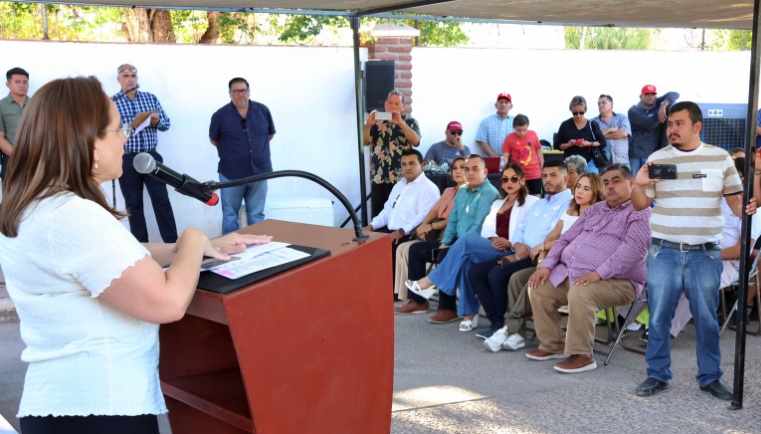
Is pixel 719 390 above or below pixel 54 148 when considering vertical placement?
below

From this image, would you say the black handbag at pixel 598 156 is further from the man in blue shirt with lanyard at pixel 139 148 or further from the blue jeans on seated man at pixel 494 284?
the man in blue shirt with lanyard at pixel 139 148

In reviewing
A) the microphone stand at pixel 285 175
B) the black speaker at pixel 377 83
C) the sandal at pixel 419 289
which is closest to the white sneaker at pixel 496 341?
the sandal at pixel 419 289

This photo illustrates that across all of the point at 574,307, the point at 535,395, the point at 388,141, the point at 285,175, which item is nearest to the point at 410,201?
the point at 388,141

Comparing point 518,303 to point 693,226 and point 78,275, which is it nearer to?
point 693,226

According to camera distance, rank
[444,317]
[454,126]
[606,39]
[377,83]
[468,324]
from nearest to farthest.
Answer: [468,324]
[444,317]
[377,83]
[454,126]
[606,39]

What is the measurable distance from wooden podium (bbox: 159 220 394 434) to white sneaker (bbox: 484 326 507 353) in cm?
320

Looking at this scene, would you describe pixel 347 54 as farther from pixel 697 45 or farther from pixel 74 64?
pixel 697 45

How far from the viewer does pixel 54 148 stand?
5.64 feet

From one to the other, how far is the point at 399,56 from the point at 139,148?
3.48 metres

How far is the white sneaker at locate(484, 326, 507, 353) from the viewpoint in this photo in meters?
5.57

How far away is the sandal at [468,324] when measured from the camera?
6.16 meters

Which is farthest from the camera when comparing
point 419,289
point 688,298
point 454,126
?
point 454,126

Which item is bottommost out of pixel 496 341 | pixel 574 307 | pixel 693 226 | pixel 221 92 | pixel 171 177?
pixel 496 341

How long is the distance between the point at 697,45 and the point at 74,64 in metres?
15.3
